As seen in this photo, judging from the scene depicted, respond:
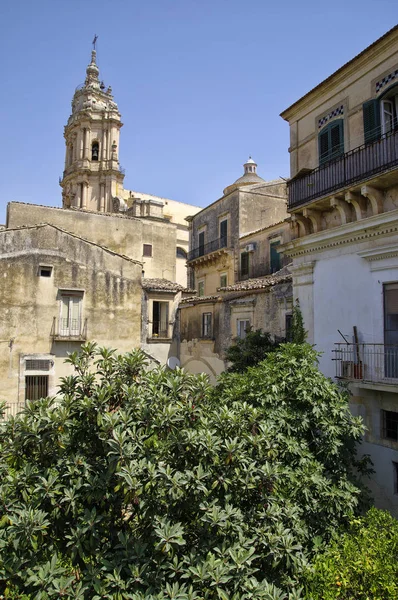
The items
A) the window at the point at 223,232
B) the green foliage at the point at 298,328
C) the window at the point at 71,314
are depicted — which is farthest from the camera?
the window at the point at 223,232

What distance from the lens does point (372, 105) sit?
1076 cm

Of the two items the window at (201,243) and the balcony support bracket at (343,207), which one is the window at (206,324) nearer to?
the window at (201,243)

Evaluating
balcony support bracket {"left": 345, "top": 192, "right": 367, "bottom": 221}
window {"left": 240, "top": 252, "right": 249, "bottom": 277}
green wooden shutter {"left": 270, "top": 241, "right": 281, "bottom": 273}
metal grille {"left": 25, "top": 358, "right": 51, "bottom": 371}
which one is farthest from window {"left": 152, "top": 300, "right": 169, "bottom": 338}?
balcony support bracket {"left": 345, "top": 192, "right": 367, "bottom": 221}

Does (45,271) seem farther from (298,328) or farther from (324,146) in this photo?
(324,146)

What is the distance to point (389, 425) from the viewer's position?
34.3 ft

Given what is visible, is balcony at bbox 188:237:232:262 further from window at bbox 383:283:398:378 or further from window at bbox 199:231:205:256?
window at bbox 383:283:398:378

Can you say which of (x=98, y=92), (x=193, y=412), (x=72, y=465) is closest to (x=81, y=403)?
(x=72, y=465)

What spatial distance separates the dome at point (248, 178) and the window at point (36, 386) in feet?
72.6

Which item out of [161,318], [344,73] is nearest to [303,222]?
[344,73]

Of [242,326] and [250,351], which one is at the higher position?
[242,326]

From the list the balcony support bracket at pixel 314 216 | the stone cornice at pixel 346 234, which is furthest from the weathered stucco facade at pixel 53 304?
the balcony support bracket at pixel 314 216

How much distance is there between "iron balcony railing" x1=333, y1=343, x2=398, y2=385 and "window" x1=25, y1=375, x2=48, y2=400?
12.6m

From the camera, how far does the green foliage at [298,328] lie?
12.6m

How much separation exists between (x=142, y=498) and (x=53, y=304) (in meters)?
14.5
